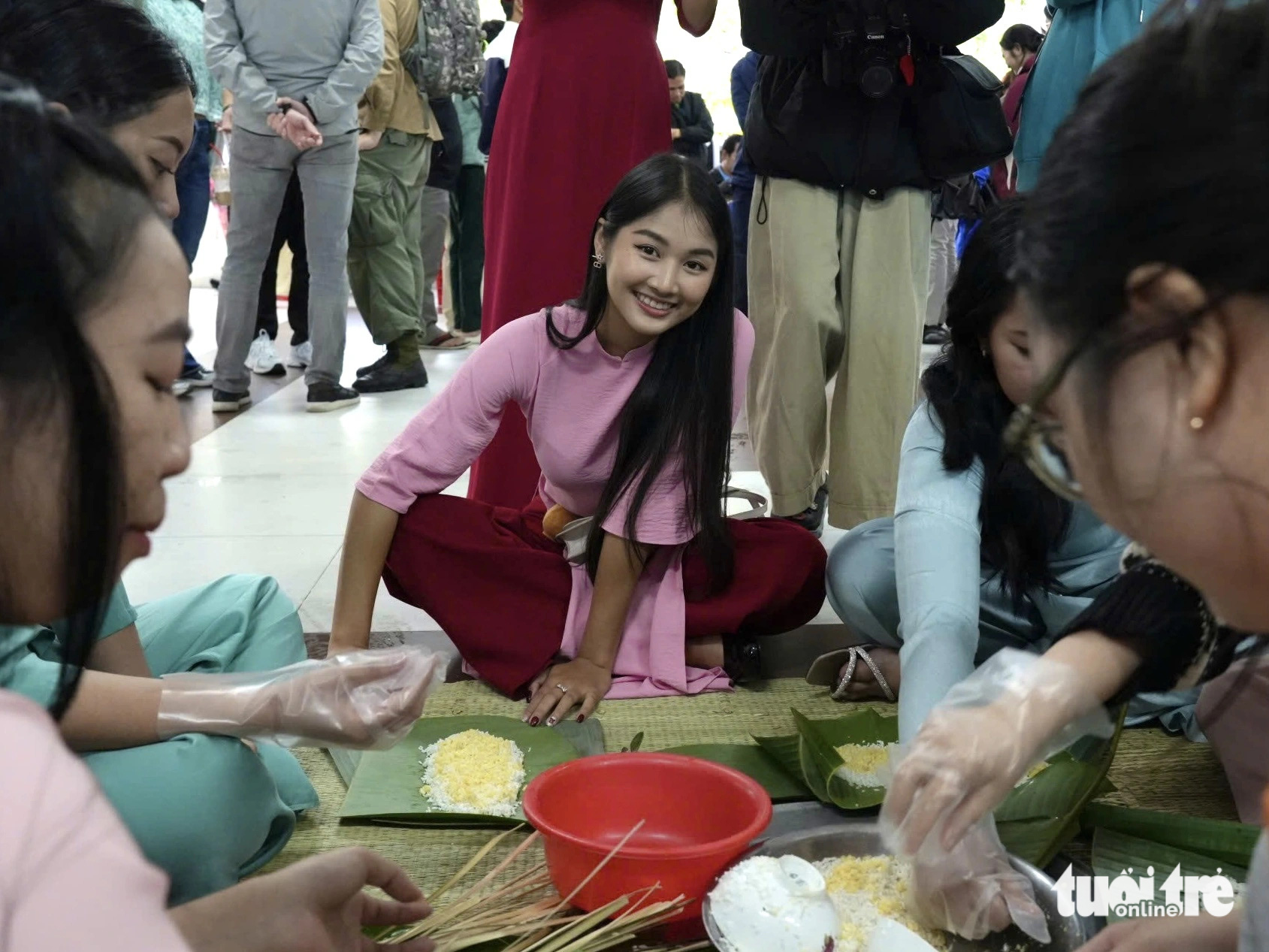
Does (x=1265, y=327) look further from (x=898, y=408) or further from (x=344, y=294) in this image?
(x=344, y=294)

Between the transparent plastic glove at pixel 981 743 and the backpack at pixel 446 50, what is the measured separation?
3523mm

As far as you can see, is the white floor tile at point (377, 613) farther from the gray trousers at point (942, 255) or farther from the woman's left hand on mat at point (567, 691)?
the gray trousers at point (942, 255)

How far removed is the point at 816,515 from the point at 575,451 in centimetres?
80

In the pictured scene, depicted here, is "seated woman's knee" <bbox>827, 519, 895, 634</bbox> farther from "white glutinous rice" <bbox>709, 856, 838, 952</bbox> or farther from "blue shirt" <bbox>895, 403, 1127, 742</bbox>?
"white glutinous rice" <bbox>709, 856, 838, 952</bbox>

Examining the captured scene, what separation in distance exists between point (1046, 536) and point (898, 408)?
64 centimetres

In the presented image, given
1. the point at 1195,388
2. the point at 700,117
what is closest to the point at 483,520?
the point at 1195,388

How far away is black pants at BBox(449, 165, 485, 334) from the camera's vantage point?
5121 mm

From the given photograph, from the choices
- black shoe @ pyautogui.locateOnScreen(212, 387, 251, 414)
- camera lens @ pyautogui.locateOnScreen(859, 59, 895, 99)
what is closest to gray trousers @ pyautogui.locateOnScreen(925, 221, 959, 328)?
black shoe @ pyautogui.locateOnScreen(212, 387, 251, 414)

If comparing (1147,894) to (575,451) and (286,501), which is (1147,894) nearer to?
(575,451)

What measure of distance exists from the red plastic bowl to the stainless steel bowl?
0.04 metres

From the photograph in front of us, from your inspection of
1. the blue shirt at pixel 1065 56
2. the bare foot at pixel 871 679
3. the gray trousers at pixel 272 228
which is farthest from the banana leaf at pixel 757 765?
the gray trousers at pixel 272 228

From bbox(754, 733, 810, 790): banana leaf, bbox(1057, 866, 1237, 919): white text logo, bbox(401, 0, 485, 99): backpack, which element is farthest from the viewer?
bbox(401, 0, 485, 99): backpack

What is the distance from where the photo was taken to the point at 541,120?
2.21 metres

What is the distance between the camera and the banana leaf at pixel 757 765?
4.61 feet
